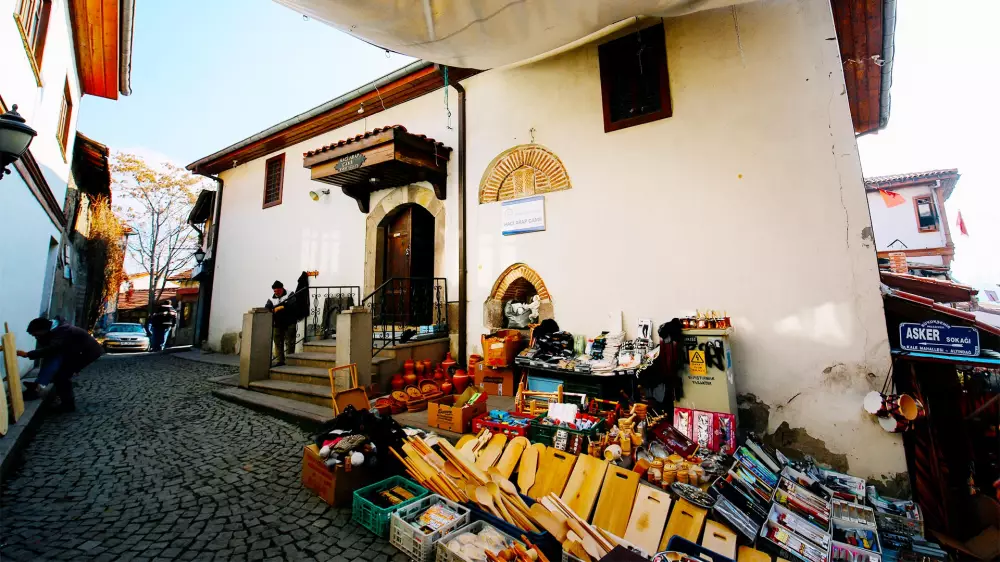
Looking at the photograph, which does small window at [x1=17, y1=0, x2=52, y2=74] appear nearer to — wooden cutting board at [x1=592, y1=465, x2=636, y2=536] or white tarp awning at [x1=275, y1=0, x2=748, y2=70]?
white tarp awning at [x1=275, y1=0, x2=748, y2=70]

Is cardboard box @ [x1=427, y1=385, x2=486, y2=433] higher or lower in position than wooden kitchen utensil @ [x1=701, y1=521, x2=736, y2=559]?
higher

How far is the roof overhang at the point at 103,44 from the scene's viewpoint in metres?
6.51

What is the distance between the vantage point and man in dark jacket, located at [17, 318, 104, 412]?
16.9ft

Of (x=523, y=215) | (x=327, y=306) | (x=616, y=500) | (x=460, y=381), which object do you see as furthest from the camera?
(x=327, y=306)

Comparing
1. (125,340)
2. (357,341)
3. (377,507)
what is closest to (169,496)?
(377,507)

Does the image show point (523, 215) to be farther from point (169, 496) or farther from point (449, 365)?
point (169, 496)

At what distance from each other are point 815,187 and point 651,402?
305 centimetres

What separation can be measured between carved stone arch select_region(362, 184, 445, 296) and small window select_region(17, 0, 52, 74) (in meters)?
4.84

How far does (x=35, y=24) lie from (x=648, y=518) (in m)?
9.61

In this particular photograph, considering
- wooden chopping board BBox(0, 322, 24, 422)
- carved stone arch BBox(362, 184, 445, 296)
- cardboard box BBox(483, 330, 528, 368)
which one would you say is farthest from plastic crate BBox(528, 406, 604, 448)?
wooden chopping board BBox(0, 322, 24, 422)

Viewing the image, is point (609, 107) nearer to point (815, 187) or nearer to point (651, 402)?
point (815, 187)

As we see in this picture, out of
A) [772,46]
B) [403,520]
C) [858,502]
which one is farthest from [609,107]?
[403,520]

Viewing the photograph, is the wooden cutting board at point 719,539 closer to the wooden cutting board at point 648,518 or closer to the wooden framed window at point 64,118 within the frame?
the wooden cutting board at point 648,518

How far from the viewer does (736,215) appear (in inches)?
177
